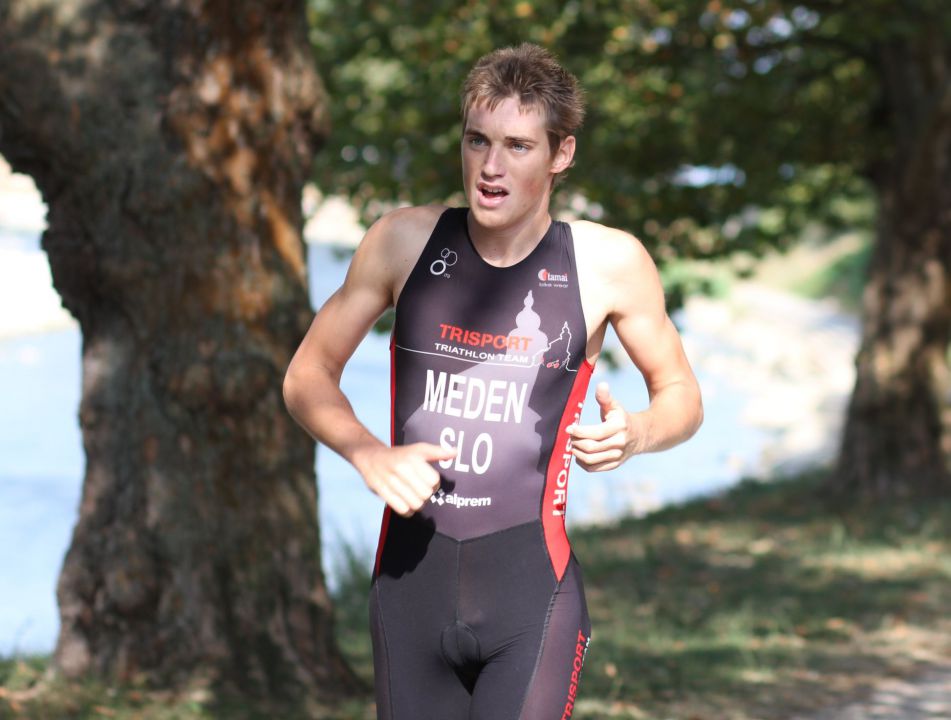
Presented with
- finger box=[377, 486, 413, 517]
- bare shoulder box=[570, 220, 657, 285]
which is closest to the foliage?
bare shoulder box=[570, 220, 657, 285]

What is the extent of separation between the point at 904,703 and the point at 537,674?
387 cm

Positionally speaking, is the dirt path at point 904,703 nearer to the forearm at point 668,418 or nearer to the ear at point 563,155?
the forearm at point 668,418

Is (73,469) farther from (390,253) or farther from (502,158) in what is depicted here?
(502,158)

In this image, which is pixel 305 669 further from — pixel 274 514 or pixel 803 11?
pixel 803 11

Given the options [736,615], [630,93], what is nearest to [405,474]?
[736,615]

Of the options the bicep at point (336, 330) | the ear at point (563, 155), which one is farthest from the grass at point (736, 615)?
the ear at point (563, 155)

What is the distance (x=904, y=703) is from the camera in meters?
6.18

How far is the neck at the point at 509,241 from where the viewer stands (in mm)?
3074

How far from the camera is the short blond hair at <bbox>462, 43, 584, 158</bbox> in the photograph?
2.94m

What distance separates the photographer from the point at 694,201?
10555mm

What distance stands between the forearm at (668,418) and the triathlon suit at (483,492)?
0.22 metres

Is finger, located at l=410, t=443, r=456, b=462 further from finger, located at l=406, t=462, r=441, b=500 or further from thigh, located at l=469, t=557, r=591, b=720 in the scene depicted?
thigh, located at l=469, t=557, r=591, b=720

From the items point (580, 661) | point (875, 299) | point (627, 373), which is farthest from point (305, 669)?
point (627, 373)

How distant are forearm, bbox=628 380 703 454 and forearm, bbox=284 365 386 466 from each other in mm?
600
